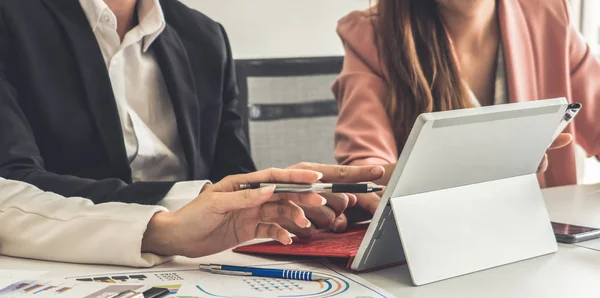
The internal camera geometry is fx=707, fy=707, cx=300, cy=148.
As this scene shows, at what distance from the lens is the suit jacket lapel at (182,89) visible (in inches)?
51.6

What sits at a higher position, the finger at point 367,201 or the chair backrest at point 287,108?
the finger at point 367,201

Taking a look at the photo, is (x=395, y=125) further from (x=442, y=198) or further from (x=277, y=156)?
(x=442, y=198)

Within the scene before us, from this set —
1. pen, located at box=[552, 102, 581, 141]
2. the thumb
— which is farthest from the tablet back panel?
the thumb

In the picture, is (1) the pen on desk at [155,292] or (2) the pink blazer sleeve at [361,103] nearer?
(1) the pen on desk at [155,292]

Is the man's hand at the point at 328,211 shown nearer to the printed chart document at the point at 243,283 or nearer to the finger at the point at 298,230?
the finger at the point at 298,230

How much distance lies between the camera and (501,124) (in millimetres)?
734

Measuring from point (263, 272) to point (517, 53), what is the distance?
2.84 feet

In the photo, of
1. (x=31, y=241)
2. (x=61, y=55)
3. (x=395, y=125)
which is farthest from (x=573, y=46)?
(x=31, y=241)

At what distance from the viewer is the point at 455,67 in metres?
1.37

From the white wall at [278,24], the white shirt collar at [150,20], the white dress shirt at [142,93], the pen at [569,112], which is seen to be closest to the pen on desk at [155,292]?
the pen at [569,112]

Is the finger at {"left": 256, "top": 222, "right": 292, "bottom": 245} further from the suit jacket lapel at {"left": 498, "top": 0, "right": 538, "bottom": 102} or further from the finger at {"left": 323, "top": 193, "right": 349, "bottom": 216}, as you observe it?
the suit jacket lapel at {"left": 498, "top": 0, "right": 538, "bottom": 102}

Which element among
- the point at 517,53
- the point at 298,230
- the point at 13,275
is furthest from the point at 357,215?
the point at 517,53

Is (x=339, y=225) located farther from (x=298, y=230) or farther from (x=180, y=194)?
(x=180, y=194)

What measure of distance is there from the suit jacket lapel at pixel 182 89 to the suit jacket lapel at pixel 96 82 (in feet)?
0.45
